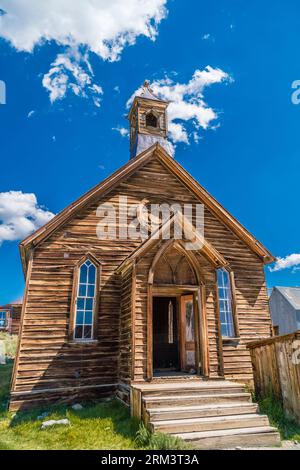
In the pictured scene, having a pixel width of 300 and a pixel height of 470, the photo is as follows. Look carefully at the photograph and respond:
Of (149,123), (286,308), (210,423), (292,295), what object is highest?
(149,123)

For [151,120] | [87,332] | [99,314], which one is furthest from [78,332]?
[151,120]

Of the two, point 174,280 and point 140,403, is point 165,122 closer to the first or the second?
point 174,280

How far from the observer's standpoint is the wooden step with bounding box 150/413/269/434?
21.0ft

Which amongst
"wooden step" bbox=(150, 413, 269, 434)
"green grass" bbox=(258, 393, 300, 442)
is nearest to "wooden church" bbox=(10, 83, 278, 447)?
"wooden step" bbox=(150, 413, 269, 434)

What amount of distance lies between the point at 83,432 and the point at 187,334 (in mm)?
4416

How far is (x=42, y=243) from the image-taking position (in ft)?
34.6

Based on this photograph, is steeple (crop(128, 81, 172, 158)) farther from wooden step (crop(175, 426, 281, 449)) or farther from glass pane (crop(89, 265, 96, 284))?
wooden step (crop(175, 426, 281, 449))

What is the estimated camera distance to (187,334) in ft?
33.7

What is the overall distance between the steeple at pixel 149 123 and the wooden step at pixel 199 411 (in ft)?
35.8

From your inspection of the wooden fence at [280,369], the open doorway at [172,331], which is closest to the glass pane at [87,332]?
the open doorway at [172,331]

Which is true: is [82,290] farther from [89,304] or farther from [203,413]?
[203,413]

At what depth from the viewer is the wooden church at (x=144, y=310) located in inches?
305
